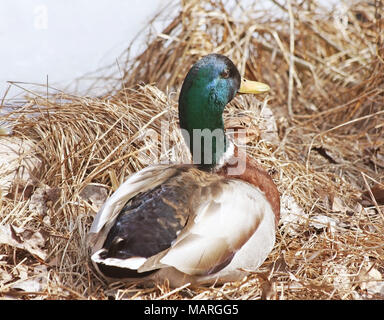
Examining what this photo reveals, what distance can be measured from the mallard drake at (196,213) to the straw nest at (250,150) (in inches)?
5.6

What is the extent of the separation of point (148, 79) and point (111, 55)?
0.38 meters

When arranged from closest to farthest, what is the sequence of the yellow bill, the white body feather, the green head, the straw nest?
the white body feather, the straw nest, the green head, the yellow bill

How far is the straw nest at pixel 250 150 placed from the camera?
296cm

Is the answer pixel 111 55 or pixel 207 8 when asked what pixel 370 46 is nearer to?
pixel 207 8

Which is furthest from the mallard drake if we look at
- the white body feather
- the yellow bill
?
the yellow bill

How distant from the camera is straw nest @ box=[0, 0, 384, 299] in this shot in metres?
2.96

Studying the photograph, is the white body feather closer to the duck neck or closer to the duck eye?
the duck neck

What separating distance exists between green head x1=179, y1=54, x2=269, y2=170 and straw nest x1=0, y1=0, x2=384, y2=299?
55cm

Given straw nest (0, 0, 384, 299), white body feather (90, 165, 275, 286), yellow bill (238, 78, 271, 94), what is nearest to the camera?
white body feather (90, 165, 275, 286)

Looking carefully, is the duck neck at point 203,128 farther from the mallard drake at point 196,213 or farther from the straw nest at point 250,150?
the straw nest at point 250,150

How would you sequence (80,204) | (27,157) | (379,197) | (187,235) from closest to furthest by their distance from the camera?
(187,235), (80,204), (27,157), (379,197)

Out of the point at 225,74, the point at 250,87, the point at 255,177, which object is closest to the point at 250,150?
the point at 250,87

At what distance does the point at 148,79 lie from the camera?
537cm

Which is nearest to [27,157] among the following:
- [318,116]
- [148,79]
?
[148,79]
